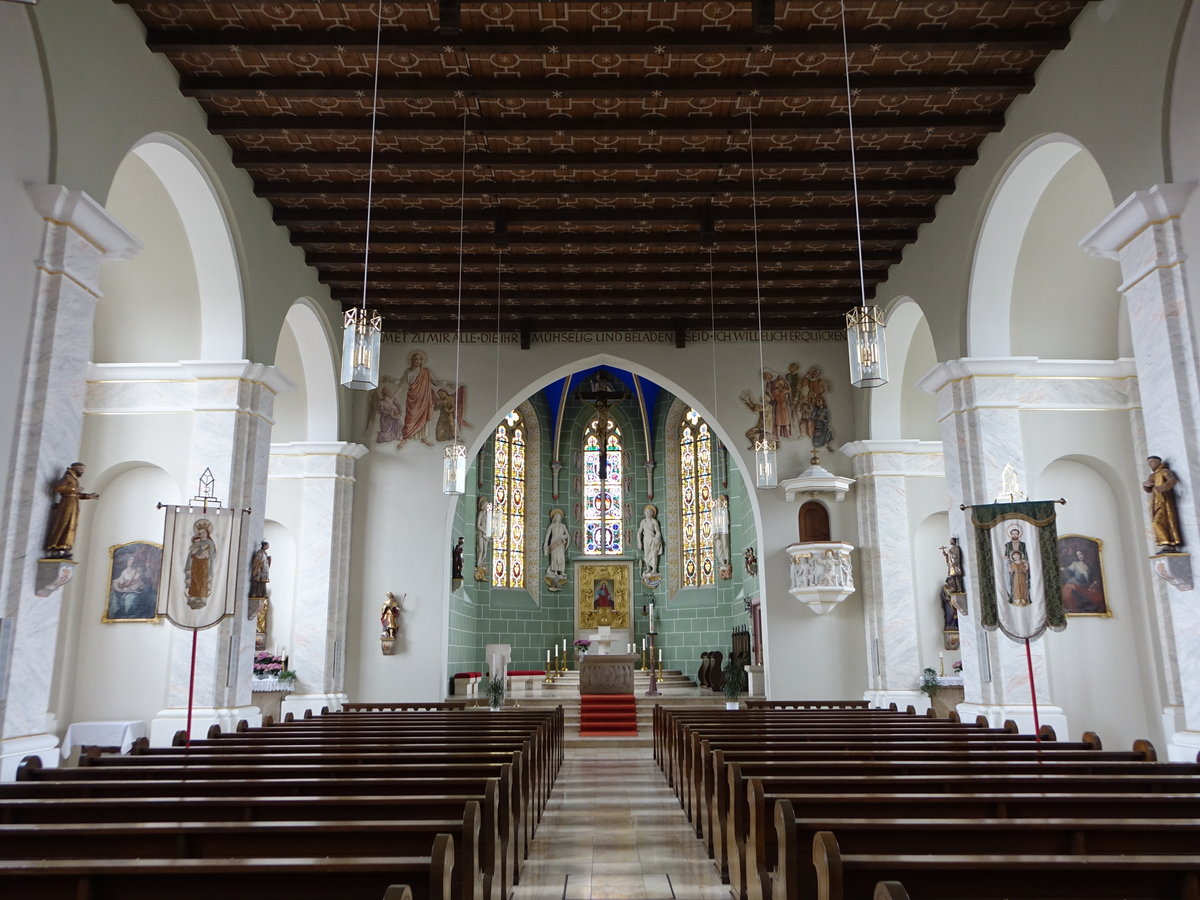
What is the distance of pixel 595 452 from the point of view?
21.6m

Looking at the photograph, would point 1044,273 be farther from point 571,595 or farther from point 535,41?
point 571,595

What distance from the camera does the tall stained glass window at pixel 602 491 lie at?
21.2 metres

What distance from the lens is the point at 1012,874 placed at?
2.73m

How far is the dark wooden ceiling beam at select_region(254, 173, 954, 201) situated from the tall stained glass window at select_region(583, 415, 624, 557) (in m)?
11.4

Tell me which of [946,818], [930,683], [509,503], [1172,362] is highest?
[509,503]

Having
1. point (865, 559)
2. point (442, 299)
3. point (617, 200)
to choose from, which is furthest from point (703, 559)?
point (617, 200)

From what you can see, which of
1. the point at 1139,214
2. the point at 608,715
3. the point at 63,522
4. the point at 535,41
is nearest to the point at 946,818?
the point at 1139,214

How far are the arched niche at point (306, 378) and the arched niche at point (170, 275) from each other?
206 centimetres

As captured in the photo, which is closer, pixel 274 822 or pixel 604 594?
pixel 274 822

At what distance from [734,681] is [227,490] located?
7892 millimetres

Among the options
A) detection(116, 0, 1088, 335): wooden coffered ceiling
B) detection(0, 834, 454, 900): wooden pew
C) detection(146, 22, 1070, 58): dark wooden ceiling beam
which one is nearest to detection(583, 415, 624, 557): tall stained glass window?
detection(116, 0, 1088, 335): wooden coffered ceiling

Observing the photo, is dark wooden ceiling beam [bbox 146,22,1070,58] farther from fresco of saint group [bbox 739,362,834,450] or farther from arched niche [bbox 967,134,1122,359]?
fresco of saint group [bbox 739,362,834,450]

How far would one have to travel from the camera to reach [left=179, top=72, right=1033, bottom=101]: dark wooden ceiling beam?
26.8ft

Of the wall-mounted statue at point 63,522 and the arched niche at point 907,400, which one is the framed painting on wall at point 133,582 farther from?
the arched niche at point 907,400
